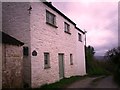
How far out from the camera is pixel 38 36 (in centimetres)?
1456

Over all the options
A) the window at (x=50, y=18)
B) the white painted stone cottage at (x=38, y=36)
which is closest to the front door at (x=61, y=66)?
the white painted stone cottage at (x=38, y=36)

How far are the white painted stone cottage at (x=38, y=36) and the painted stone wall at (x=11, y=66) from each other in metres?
1.17

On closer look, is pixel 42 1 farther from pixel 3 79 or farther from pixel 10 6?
pixel 3 79

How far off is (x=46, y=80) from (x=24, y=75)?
2.26 m

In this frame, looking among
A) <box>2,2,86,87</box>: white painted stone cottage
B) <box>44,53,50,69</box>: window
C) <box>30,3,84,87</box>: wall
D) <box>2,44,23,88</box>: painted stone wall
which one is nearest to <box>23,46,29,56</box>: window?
<box>2,2,86,87</box>: white painted stone cottage

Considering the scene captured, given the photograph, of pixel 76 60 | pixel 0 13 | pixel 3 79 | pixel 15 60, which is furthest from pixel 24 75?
pixel 76 60

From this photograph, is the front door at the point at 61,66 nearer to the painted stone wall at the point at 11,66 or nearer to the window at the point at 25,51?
the window at the point at 25,51

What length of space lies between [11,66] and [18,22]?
370 cm

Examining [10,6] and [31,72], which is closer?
[31,72]

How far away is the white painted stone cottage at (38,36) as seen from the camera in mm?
13695

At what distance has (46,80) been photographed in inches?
603

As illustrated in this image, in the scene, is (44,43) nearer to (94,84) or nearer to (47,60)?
(47,60)

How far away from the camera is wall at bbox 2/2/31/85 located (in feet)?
44.6

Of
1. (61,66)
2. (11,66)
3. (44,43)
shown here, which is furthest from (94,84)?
(11,66)
